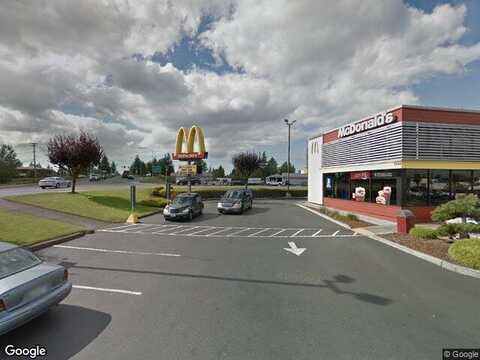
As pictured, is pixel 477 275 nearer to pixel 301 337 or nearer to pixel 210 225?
pixel 301 337

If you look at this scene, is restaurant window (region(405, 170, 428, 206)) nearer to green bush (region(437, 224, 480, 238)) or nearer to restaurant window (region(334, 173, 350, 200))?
green bush (region(437, 224, 480, 238))

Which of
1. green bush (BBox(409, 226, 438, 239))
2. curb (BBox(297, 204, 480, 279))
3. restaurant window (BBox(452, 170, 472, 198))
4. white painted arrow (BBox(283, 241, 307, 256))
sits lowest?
white painted arrow (BBox(283, 241, 307, 256))

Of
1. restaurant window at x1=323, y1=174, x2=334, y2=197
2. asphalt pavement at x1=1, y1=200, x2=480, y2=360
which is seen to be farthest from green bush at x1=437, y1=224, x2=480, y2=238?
restaurant window at x1=323, y1=174, x2=334, y2=197

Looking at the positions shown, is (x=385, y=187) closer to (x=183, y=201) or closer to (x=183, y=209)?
(x=183, y=209)

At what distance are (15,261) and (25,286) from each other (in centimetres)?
82

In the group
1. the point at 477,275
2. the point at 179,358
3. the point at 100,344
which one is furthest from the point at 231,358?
the point at 477,275

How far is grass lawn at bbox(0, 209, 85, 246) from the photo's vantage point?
9466mm

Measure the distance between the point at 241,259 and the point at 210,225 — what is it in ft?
22.3

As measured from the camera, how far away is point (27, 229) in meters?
10.8

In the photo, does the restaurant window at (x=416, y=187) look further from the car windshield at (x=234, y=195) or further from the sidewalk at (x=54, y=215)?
the sidewalk at (x=54, y=215)

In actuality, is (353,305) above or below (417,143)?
below

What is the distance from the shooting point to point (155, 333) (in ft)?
12.8

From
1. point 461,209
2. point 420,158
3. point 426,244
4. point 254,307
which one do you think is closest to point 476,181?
point 420,158

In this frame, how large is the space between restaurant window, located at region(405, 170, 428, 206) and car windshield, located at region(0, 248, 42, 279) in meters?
15.6
